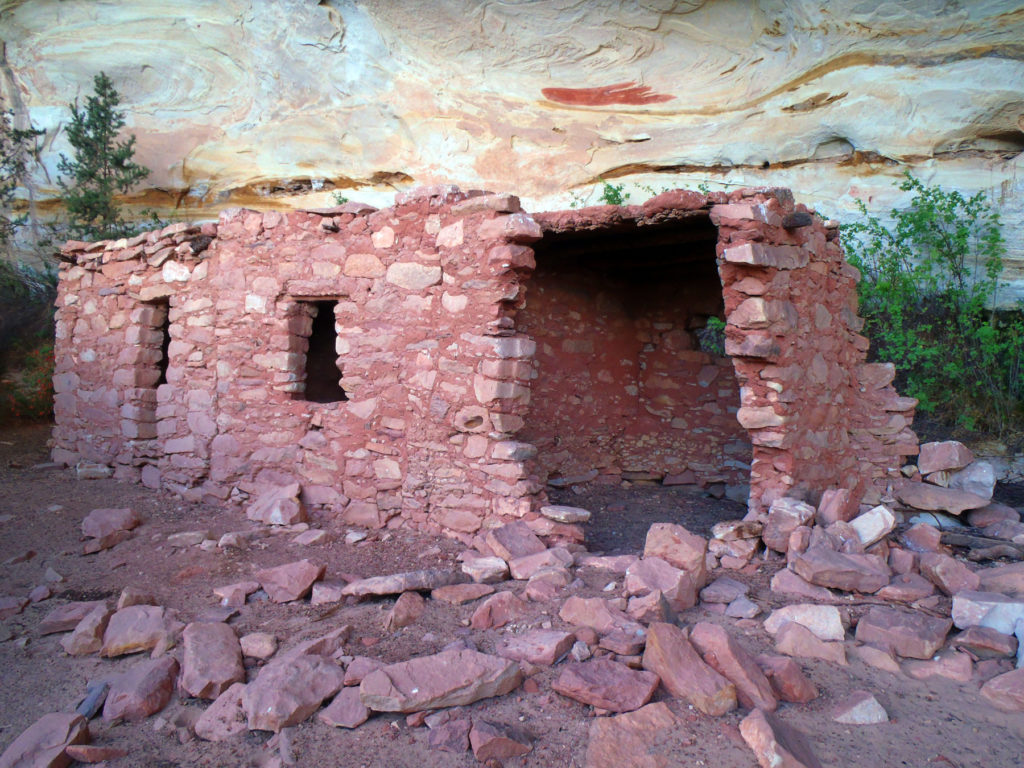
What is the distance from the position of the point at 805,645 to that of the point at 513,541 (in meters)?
1.77

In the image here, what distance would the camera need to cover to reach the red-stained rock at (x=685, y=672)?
241 cm

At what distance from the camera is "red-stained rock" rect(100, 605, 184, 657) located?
3010 mm

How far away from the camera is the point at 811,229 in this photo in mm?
4527

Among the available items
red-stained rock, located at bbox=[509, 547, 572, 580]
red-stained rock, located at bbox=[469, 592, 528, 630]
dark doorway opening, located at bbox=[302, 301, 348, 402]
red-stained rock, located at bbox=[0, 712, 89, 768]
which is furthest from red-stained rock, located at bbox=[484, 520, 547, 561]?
dark doorway opening, located at bbox=[302, 301, 348, 402]

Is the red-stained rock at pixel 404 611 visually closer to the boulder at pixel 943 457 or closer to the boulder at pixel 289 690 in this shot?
the boulder at pixel 289 690

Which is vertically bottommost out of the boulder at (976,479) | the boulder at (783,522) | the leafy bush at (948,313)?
the boulder at (783,522)

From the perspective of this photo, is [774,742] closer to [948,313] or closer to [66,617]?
[66,617]

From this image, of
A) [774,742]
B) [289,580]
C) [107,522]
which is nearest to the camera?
[774,742]

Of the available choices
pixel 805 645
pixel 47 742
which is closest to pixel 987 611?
pixel 805 645

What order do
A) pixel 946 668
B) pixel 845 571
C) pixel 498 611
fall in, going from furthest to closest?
pixel 845 571 < pixel 498 611 < pixel 946 668

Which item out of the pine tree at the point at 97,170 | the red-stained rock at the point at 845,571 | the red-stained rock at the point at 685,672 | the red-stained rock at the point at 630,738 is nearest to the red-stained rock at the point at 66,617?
the red-stained rock at the point at 630,738

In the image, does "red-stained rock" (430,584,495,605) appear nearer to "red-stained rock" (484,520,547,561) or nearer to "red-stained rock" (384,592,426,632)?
"red-stained rock" (384,592,426,632)

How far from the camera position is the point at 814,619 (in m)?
3.05

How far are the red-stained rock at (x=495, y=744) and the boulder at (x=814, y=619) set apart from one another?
1.44 m
